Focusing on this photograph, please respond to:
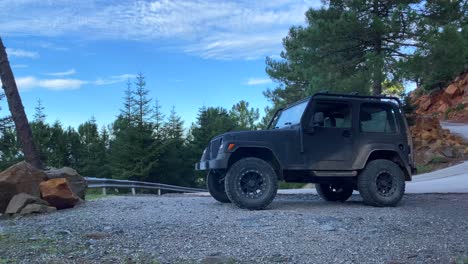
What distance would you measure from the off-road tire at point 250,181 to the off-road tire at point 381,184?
189cm

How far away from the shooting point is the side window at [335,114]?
960 cm

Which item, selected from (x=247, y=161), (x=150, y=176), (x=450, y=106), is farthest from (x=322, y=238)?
(x=450, y=106)

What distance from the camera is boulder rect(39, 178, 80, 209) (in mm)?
9098

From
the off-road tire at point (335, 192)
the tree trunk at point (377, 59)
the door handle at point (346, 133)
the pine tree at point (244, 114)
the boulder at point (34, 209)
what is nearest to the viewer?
the boulder at point (34, 209)

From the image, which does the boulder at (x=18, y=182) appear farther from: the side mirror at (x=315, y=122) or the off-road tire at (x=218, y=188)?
the side mirror at (x=315, y=122)

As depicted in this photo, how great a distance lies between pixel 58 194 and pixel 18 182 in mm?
747

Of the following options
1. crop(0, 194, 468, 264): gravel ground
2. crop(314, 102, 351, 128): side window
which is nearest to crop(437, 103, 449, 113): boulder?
crop(314, 102, 351, 128): side window

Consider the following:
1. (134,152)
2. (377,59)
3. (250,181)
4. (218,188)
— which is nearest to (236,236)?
(250,181)

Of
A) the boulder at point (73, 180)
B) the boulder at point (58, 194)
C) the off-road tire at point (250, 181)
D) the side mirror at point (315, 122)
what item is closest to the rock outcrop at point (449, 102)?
the side mirror at point (315, 122)

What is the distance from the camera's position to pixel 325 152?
30.6ft

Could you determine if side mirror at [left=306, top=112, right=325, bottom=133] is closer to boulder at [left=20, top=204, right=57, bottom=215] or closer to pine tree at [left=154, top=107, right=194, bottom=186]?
boulder at [left=20, top=204, right=57, bottom=215]

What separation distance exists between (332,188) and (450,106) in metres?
37.9

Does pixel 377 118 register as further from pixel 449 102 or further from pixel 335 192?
pixel 449 102

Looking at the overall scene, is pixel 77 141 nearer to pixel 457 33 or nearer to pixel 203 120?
pixel 203 120
